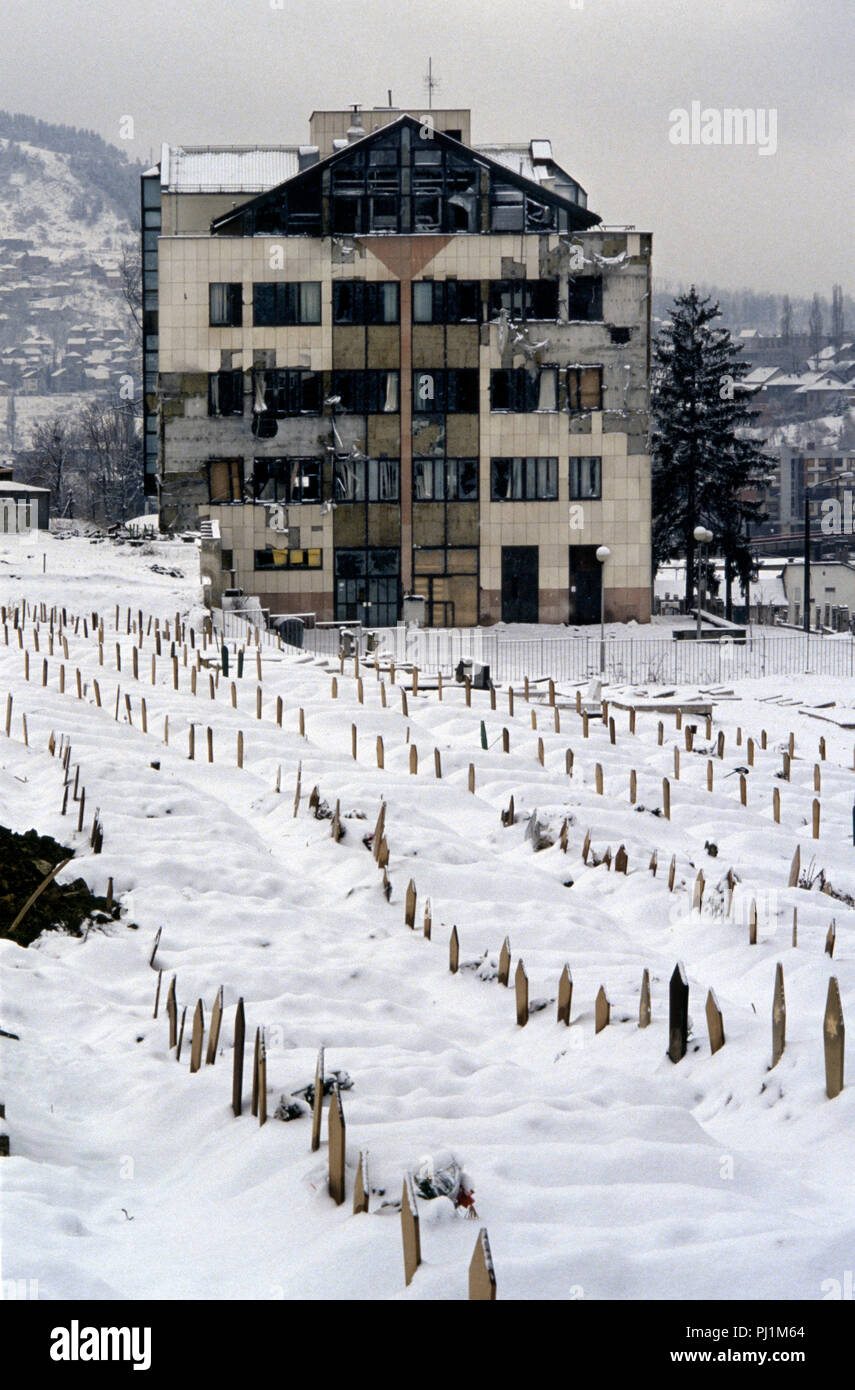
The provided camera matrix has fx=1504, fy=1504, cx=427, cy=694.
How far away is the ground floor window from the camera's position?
54.2 meters

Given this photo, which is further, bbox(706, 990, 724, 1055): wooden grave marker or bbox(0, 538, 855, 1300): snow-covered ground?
bbox(706, 990, 724, 1055): wooden grave marker

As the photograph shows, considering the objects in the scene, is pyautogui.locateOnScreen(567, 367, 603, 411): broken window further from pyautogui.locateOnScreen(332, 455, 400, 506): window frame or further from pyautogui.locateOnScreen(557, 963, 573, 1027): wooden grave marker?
pyautogui.locateOnScreen(557, 963, 573, 1027): wooden grave marker

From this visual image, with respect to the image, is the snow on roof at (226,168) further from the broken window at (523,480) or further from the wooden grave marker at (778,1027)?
the wooden grave marker at (778,1027)

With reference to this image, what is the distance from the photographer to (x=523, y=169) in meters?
59.8

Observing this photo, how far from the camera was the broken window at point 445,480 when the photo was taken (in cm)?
5406

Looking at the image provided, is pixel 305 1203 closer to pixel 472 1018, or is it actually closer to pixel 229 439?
pixel 472 1018

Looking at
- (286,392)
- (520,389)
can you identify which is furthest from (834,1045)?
(286,392)

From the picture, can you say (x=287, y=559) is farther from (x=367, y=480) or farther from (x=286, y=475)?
(x=367, y=480)

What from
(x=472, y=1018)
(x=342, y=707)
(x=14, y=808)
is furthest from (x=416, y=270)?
(x=472, y=1018)

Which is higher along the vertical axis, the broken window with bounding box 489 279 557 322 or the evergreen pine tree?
the broken window with bounding box 489 279 557 322

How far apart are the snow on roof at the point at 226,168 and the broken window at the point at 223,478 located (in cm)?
1080

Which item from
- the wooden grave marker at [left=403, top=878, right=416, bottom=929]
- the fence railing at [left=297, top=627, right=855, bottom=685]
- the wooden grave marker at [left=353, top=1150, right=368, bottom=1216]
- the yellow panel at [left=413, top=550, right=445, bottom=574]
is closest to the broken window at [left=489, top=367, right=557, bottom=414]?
the yellow panel at [left=413, top=550, right=445, bottom=574]

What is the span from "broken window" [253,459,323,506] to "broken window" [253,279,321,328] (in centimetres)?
485
